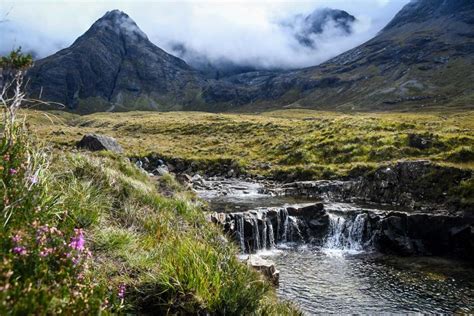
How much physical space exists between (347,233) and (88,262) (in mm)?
21390

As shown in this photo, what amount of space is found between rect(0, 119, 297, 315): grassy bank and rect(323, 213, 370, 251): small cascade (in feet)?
56.8

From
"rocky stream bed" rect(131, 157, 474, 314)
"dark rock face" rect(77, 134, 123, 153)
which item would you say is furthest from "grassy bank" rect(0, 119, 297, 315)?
"dark rock face" rect(77, 134, 123, 153)

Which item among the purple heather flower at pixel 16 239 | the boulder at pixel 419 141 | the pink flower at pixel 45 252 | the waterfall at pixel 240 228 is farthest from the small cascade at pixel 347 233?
the purple heather flower at pixel 16 239

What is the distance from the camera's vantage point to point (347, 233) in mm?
24406

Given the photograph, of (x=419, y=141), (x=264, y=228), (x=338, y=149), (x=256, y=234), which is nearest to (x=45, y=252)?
(x=256, y=234)

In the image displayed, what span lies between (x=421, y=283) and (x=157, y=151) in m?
40.4

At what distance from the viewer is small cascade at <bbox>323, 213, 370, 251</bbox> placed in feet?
79.0

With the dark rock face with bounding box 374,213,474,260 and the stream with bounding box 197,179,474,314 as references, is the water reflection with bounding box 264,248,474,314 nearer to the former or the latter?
the stream with bounding box 197,179,474,314

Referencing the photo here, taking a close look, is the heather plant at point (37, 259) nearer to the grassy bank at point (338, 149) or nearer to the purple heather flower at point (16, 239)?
the purple heather flower at point (16, 239)

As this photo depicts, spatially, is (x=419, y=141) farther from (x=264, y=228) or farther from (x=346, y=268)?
(x=346, y=268)

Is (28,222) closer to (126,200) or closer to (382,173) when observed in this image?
(126,200)

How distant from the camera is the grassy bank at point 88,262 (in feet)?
11.6

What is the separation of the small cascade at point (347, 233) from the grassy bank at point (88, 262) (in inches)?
682

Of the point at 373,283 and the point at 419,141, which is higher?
the point at 419,141
